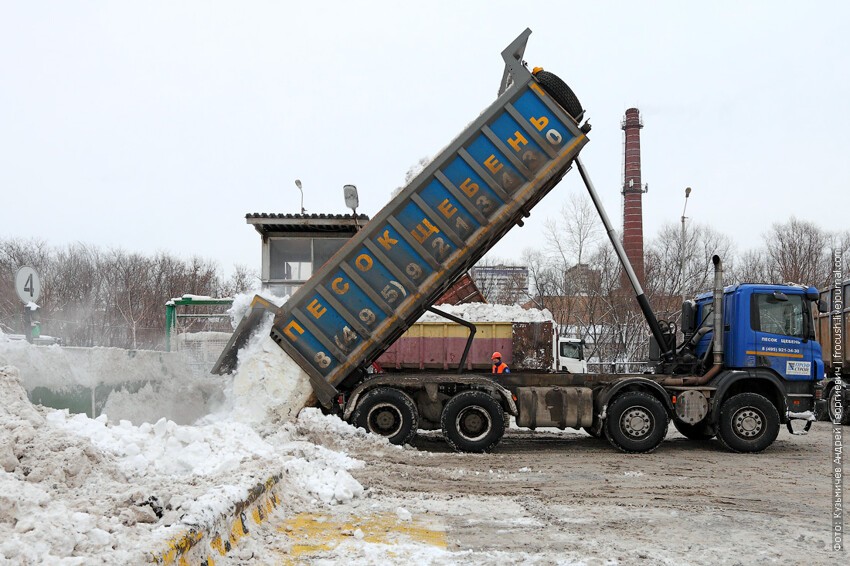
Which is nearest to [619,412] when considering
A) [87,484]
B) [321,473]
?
[321,473]

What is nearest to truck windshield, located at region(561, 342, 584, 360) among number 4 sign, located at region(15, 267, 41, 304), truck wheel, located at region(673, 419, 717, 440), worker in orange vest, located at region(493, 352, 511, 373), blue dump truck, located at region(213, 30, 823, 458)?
worker in orange vest, located at region(493, 352, 511, 373)

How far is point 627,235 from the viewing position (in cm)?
3947

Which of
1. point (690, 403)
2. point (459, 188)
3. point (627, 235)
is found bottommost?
point (690, 403)

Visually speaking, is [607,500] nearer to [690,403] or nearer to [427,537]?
[427,537]

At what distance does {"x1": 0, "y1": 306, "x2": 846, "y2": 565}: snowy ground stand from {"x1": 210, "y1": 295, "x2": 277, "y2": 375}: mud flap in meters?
0.34

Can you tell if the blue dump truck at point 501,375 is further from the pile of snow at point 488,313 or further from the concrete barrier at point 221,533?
the pile of snow at point 488,313

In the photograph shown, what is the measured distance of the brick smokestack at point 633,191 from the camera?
128 feet

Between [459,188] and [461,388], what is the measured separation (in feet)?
10.3

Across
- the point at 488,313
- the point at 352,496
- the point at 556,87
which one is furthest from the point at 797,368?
the point at 352,496

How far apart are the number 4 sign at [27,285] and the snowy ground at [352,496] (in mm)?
2472

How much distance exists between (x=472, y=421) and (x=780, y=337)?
5.28 metres

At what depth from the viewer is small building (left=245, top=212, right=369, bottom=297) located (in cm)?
1476

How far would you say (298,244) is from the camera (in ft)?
49.2

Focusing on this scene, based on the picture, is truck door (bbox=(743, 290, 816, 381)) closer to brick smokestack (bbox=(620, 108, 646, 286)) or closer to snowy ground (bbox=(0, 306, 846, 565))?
snowy ground (bbox=(0, 306, 846, 565))
